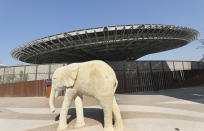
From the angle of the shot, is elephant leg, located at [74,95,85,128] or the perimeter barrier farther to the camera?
the perimeter barrier

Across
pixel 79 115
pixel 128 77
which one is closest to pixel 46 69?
pixel 128 77

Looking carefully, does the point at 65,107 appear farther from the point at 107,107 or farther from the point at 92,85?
the point at 107,107

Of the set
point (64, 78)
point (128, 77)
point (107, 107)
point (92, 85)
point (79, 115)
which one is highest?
point (64, 78)

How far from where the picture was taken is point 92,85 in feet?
11.6

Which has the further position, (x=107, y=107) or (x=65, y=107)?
(x=65, y=107)

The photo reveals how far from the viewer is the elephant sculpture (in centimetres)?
342

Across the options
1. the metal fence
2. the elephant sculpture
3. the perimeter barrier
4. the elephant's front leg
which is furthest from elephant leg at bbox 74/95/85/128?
the metal fence

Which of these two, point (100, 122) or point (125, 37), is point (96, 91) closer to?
point (100, 122)

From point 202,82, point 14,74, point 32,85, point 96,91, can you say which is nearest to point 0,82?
point 14,74

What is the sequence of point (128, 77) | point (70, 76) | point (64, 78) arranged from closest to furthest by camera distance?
point (70, 76) < point (64, 78) < point (128, 77)

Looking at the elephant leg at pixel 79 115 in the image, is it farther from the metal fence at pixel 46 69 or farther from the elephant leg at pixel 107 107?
the metal fence at pixel 46 69

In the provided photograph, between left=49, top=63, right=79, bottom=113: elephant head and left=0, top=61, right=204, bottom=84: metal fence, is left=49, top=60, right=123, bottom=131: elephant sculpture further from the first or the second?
left=0, top=61, right=204, bottom=84: metal fence

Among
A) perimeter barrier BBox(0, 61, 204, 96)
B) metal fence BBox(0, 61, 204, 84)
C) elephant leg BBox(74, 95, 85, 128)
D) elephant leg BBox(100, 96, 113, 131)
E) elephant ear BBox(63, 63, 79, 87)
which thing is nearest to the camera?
elephant leg BBox(100, 96, 113, 131)

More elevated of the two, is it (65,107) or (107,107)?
(107,107)
